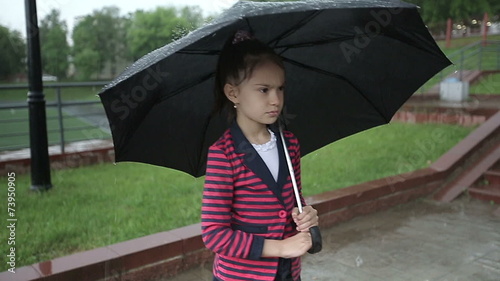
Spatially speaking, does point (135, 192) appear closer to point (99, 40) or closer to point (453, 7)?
point (453, 7)

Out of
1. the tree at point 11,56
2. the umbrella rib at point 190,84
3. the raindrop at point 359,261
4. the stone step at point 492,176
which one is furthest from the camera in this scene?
the tree at point 11,56

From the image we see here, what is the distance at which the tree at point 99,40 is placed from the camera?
3828 centimetres

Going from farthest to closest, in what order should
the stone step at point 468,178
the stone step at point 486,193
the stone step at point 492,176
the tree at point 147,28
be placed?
the tree at point 147,28
the stone step at point 492,176
the stone step at point 468,178
the stone step at point 486,193

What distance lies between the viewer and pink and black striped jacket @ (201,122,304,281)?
1.60 m

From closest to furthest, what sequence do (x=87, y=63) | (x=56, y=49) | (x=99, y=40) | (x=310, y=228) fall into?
(x=310, y=228)
(x=56, y=49)
(x=87, y=63)
(x=99, y=40)

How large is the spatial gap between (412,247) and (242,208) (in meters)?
3.04

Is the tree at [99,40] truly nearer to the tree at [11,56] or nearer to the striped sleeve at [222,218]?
the tree at [11,56]

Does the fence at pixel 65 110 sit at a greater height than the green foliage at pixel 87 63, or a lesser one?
lesser

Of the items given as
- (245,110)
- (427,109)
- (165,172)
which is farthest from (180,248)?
(427,109)

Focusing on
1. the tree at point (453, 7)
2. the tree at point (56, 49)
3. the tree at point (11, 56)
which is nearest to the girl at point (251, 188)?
the tree at point (453, 7)

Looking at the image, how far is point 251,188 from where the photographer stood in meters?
1.67

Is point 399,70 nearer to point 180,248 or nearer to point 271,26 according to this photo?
point 271,26

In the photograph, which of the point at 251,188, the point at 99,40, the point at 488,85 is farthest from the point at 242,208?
the point at 99,40

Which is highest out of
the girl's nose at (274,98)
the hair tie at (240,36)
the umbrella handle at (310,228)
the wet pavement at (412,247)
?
the hair tie at (240,36)
